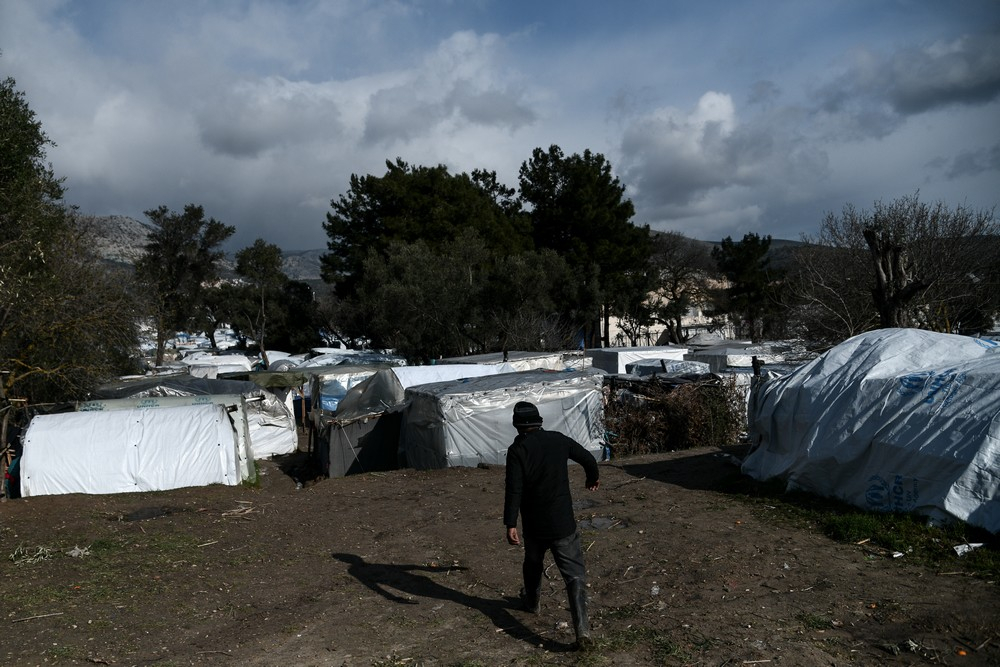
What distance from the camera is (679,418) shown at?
15.3 meters

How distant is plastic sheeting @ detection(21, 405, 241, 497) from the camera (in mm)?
13109

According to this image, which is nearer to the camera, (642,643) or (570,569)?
(642,643)

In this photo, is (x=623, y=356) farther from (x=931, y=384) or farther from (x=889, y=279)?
(x=931, y=384)

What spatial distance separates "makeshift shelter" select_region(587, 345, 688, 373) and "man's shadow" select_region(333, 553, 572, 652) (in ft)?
74.9

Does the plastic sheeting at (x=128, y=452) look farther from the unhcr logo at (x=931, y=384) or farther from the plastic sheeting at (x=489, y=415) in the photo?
the unhcr logo at (x=931, y=384)

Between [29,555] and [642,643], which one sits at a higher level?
[642,643]

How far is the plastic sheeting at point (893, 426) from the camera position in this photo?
24.7 ft

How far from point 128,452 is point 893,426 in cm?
1214

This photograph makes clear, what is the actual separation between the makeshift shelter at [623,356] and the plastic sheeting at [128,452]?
1897cm

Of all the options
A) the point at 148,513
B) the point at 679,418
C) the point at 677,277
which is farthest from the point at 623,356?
the point at 677,277

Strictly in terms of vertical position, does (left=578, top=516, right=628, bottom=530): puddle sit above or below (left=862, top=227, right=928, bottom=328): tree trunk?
below

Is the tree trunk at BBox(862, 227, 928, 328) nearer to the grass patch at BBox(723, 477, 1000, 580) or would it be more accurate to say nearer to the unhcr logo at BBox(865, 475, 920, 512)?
the grass patch at BBox(723, 477, 1000, 580)

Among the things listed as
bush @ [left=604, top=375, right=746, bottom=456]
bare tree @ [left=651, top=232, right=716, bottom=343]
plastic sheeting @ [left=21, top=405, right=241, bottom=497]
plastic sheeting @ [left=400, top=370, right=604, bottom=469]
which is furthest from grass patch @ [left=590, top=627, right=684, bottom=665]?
bare tree @ [left=651, top=232, right=716, bottom=343]

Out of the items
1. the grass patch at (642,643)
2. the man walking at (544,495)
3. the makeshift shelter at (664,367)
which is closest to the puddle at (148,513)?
the man walking at (544,495)
